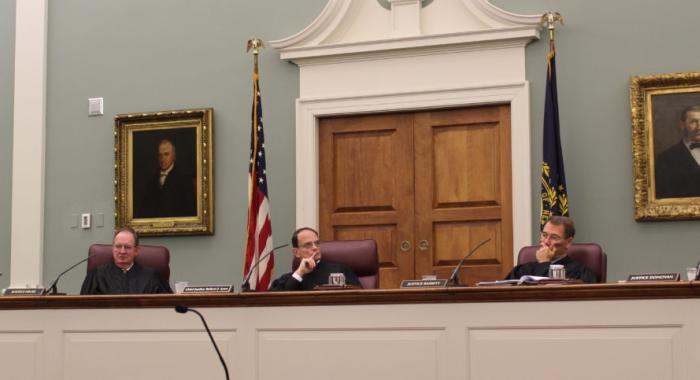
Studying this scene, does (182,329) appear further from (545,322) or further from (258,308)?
(545,322)

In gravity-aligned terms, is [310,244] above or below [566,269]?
above

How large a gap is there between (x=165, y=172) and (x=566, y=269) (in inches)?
132

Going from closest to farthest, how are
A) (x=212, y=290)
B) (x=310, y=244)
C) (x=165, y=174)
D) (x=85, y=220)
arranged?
(x=212, y=290), (x=310, y=244), (x=165, y=174), (x=85, y=220)

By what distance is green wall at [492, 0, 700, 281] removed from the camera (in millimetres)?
6807

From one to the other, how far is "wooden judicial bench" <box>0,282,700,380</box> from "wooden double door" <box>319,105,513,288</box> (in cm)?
261

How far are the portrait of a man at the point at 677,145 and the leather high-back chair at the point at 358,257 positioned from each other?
189cm

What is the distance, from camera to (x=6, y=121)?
8391mm

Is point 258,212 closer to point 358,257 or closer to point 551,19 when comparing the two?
point 358,257

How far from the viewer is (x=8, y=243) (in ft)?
27.2

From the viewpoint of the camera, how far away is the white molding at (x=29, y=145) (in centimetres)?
822

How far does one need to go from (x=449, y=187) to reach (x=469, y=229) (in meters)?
0.32

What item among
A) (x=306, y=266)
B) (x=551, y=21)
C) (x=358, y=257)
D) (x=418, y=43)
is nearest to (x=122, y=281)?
(x=306, y=266)

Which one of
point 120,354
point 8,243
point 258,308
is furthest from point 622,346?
point 8,243

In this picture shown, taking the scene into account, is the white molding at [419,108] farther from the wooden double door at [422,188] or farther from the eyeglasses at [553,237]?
the eyeglasses at [553,237]
